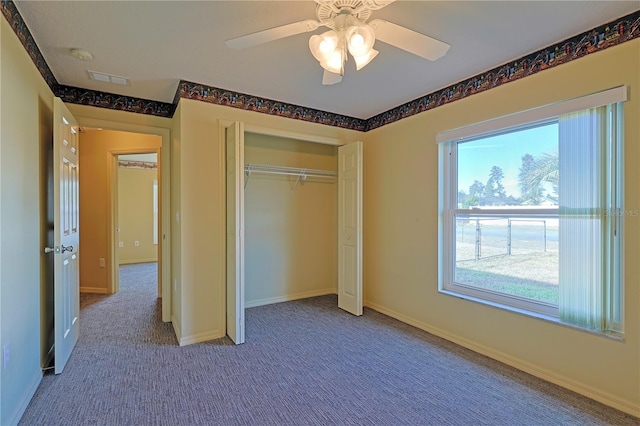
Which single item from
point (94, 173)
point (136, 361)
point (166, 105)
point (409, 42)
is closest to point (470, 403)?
point (409, 42)

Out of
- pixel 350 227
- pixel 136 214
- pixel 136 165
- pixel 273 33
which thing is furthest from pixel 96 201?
pixel 273 33

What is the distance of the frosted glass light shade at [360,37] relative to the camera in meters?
1.46

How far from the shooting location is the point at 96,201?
15.7 feet

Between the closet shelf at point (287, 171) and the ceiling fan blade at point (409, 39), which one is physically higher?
the ceiling fan blade at point (409, 39)

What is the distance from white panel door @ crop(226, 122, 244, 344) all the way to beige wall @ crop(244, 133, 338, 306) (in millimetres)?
1004

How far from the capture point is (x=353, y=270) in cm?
378

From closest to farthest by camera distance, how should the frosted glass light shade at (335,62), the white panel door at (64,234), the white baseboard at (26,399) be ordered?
the frosted glass light shade at (335,62) < the white baseboard at (26,399) < the white panel door at (64,234)

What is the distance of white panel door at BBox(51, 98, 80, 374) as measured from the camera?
230cm

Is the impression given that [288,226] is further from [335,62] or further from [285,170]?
[335,62]

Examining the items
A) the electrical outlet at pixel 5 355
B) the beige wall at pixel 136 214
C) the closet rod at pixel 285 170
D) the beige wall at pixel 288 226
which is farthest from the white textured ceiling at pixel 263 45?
the beige wall at pixel 136 214

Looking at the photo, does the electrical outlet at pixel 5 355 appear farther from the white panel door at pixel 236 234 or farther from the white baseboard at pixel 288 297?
the white baseboard at pixel 288 297

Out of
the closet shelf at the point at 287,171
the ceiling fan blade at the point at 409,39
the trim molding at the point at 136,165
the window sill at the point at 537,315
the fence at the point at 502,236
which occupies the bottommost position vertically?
the window sill at the point at 537,315

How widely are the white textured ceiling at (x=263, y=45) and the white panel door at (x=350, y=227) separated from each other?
0.86 m

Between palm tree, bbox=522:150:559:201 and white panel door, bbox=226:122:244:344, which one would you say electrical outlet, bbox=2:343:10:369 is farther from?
palm tree, bbox=522:150:559:201
